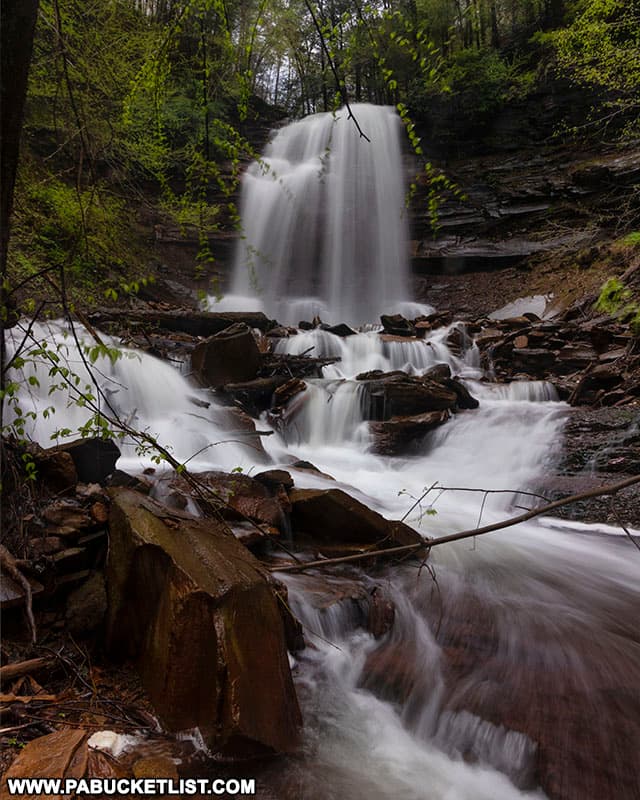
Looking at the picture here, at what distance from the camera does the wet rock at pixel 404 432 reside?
750 centimetres

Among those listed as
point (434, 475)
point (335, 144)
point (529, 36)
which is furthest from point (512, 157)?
point (434, 475)

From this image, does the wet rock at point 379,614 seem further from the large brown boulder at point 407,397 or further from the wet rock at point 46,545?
the large brown boulder at point 407,397

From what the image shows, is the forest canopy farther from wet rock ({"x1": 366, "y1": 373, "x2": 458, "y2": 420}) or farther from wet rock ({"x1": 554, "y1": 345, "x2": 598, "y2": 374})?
wet rock ({"x1": 554, "y1": 345, "x2": 598, "y2": 374})

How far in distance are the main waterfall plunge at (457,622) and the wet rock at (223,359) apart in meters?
0.35

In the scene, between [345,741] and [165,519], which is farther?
[165,519]

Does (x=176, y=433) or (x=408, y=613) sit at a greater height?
(x=176, y=433)

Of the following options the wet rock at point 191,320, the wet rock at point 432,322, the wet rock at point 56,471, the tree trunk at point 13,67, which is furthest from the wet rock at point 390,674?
the wet rock at point 432,322

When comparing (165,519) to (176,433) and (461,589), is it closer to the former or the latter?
(461,589)

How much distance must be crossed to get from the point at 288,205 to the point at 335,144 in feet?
14.5

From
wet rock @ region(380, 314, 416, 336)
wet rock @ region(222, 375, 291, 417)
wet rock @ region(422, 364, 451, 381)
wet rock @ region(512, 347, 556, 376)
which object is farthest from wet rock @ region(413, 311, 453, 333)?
wet rock @ region(222, 375, 291, 417)

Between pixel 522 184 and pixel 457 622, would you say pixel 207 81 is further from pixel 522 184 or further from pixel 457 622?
pixel 522 184

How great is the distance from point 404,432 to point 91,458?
5.19 m

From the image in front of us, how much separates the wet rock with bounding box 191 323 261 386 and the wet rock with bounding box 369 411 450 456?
2647 mm

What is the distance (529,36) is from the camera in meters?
17.9
